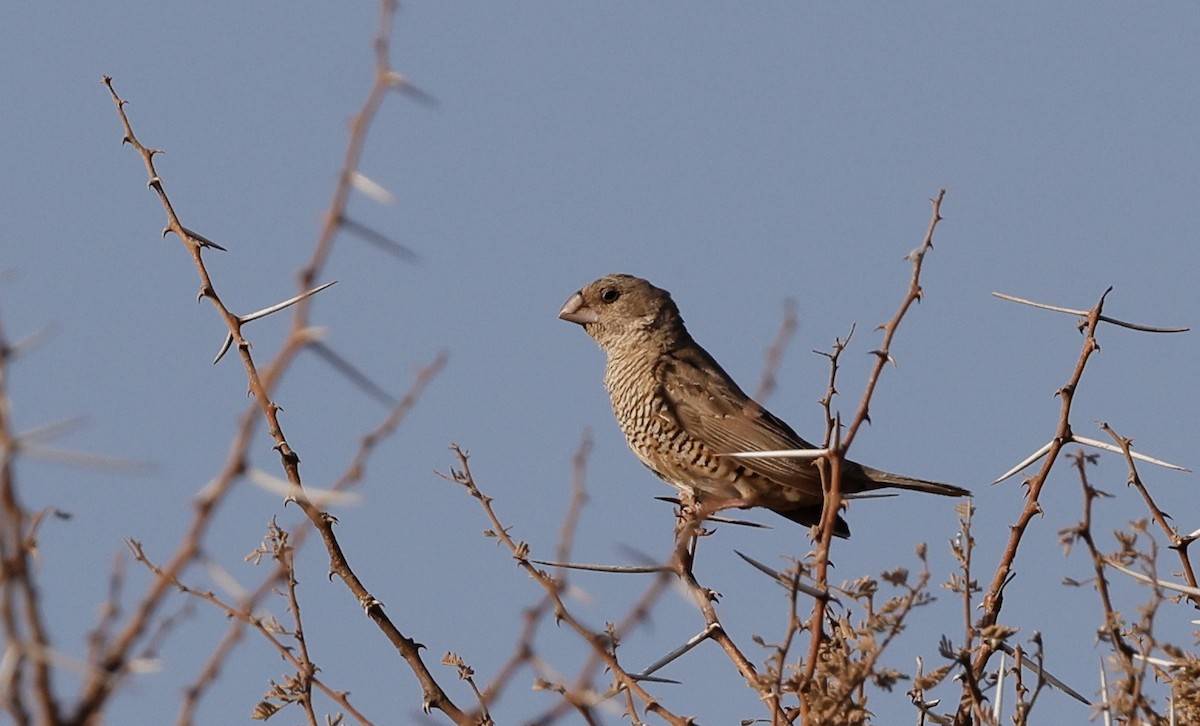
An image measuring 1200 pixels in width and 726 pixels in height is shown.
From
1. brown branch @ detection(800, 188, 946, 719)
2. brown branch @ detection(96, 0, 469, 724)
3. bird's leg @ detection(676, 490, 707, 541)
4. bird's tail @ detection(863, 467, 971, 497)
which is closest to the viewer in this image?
brown branch @ detection(96, 0, 469, 724)

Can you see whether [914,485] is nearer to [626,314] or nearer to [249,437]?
[626,314]

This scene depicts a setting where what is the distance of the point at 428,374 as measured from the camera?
2342 millimetres

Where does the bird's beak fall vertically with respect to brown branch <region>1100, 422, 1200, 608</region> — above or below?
above

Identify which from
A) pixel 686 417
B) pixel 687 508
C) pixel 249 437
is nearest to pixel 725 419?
pixel 686 417

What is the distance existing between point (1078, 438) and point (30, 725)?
2.92m

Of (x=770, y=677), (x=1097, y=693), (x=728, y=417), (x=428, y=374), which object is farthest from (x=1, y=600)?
(x=728, y=417)

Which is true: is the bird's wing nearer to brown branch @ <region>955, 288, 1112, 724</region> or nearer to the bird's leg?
the bird's leg

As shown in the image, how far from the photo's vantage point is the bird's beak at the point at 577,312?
8.23 m

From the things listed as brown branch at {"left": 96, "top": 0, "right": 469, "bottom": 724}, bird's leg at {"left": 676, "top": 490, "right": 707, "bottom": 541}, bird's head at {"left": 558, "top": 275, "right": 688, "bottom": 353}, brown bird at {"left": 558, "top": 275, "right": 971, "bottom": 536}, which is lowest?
brown branch at {"left": 96, "top": 0, "right": 469, "bottom": 724}

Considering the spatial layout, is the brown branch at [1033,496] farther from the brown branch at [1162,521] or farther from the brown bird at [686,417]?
the brown bird at [686,417]

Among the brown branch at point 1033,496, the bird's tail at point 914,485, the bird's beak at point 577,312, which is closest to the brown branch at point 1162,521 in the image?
the brown branch at point 1033,496

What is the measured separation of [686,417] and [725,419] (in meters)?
0.18

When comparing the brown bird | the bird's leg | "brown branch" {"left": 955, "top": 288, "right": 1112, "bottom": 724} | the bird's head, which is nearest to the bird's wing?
the brown bird

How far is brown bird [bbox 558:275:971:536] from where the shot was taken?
22.8 feet
